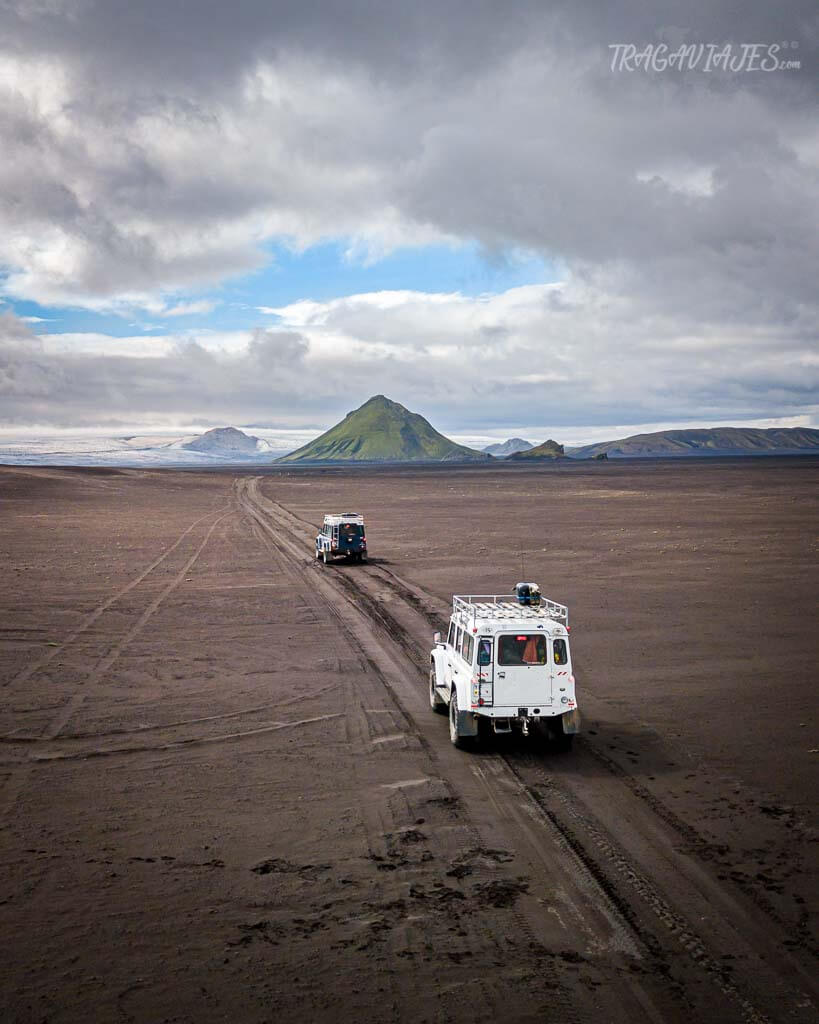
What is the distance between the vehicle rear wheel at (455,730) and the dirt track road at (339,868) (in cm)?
28

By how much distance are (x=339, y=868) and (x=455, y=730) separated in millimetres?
5204

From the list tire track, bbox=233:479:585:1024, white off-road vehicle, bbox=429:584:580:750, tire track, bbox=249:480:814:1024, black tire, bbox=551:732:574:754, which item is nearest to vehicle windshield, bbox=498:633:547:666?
white off-road vehicle, bbox=429:584:580:750

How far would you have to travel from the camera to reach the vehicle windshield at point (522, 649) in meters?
16.8

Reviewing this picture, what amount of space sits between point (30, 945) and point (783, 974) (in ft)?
29.4

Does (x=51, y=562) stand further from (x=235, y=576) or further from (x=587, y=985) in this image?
(x=587, y=985)

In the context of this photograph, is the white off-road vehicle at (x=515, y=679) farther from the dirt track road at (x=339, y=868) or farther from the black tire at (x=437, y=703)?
the black tire at (x=437, y=703)

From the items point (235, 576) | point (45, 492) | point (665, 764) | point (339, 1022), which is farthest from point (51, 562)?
point (45, 492)

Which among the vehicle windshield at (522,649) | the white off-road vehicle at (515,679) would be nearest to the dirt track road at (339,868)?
the white off-road vehicle at (515,679)

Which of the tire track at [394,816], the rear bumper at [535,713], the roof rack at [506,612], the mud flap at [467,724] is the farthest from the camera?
the roof rack at [506,612]

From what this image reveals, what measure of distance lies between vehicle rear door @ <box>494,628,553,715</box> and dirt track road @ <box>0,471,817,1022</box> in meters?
1.35

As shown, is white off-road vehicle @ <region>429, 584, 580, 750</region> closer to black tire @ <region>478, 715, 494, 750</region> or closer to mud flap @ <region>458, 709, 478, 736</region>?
mud flap @ <region>458, 709, 478, 736</region>

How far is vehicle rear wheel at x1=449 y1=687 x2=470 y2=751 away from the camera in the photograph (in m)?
17.3

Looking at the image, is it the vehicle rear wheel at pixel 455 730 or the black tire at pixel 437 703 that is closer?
the vehicle rear wheel at pixel 455 730

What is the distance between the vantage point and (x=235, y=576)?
40.8 m
